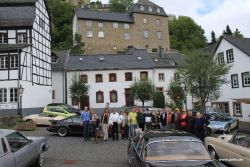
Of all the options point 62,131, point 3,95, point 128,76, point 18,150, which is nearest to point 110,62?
point 128,76

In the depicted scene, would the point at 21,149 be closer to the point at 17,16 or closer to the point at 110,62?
the point at 17,16

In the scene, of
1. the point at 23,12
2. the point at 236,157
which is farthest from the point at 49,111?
the point at 236,157

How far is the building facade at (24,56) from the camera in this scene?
33344mm

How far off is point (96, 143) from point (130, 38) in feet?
220

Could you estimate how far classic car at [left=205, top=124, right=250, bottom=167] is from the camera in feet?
32.3

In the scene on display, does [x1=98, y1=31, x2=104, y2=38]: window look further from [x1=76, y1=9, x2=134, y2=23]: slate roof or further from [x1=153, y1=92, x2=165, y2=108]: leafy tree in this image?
[x1=153, y1=92, x2=165, y2=108]: leafy tree

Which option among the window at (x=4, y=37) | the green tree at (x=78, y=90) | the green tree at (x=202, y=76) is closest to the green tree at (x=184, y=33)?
the green tree at (x=78, y=90)

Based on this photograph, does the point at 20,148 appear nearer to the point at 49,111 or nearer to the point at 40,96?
the point at 49,111

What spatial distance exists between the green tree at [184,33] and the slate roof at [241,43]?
169 ft

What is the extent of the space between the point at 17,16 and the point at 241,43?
23.3m

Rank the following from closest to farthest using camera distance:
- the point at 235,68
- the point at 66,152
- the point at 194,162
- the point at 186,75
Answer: the point at 194,162 → the point at 66,152 → the point at 186,75 → the point at 235,68

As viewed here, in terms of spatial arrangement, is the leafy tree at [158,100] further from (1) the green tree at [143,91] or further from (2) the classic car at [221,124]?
(2) the classic car at [221,124]

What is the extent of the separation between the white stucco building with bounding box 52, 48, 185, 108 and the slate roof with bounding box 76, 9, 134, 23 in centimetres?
3084

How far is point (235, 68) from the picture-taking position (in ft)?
115
